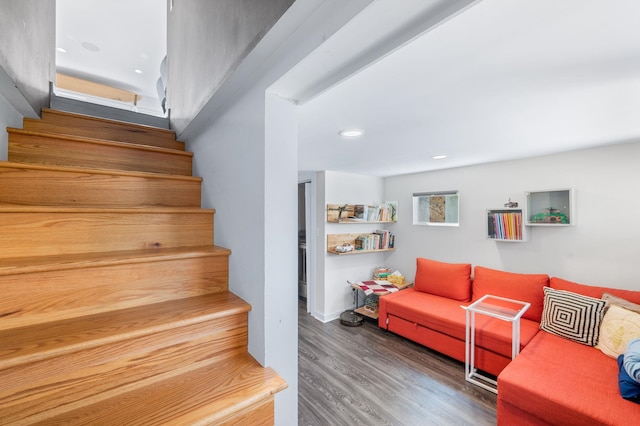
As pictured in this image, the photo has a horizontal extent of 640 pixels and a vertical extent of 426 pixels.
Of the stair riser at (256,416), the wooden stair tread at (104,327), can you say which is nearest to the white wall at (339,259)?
the wooden stair tread at (104,327)

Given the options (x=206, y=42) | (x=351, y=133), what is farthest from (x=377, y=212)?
(x=206, y=42)

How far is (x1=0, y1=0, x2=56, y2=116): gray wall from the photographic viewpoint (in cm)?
108

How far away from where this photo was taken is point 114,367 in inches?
30.6

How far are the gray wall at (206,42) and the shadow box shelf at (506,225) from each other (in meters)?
3.10

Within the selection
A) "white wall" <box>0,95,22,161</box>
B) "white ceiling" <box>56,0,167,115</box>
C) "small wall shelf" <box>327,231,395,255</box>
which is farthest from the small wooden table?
"white ceiling" <box>56,0,167,115</box>

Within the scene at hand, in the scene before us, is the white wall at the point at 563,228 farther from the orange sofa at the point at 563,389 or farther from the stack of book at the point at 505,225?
the orange sofa at the point at 563,389

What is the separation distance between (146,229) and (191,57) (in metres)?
1.15

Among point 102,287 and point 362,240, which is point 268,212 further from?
point 362,240

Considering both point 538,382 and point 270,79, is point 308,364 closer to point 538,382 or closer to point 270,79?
point 538,382

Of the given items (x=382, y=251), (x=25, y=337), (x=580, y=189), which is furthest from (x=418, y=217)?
→ (x=25, y=337)

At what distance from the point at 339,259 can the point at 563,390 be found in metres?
2.56

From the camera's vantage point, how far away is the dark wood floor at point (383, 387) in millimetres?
1903

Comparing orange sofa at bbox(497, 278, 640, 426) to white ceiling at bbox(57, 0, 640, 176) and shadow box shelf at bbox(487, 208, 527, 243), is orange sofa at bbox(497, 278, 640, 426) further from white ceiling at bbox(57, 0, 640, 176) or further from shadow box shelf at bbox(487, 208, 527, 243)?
white ceiling at bbox(57, 0, 640, 176)

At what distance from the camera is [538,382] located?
1636 millimetres
